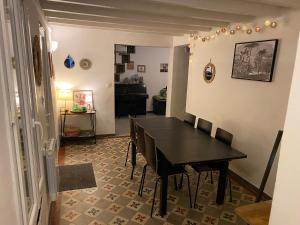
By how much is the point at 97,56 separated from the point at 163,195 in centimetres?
341

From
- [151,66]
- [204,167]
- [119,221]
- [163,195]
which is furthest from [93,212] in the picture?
[151,66]

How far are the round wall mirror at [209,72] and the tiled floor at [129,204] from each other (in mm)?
1729

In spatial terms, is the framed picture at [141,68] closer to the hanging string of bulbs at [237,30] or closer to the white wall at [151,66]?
the white wall at [151,66]

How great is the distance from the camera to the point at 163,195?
2453mm

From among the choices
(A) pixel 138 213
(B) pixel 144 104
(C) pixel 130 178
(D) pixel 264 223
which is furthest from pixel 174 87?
(D) pixel 264 223

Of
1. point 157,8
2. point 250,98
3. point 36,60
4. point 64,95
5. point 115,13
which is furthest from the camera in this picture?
point 64,95

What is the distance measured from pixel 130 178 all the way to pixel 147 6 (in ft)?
7.75

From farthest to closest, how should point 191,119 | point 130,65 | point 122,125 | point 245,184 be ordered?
point 130,65, point 122,125, point 191,119, point 245,184

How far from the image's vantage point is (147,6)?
262 cm

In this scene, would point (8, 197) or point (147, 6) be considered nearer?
point (8, 197)

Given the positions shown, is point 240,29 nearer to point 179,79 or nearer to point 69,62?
point 179,79

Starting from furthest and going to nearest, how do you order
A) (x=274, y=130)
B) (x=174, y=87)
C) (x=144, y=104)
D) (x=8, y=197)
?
(x=144, y=104) < (x=174, y=87) < (x=274, y=130) < (x=8, y=197)

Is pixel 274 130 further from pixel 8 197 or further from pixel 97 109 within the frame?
pixel 97 109

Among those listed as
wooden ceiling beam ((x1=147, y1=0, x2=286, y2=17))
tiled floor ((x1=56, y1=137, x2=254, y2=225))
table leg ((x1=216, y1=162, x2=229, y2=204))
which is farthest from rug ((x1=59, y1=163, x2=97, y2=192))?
wooden ceiling beam ((x1=147, y1=0, x2=286, y2=17))
